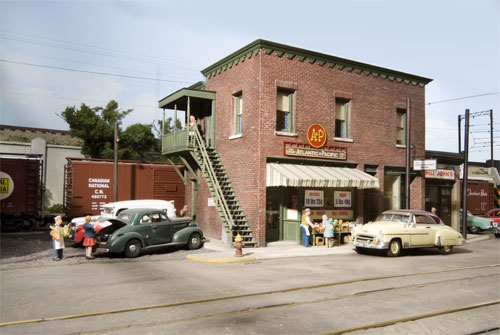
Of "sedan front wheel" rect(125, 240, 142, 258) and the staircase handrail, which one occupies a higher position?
the staircase handrail

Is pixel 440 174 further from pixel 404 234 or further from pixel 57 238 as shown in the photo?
pixel 57 238

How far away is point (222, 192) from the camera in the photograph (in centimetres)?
1914

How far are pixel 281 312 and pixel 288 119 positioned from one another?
41.1 feet

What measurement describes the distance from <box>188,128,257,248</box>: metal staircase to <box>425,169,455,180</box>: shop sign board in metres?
11.7

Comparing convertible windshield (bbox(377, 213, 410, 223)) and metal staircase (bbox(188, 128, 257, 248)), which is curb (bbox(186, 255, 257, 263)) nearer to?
metal staircase (bbox(188, 128, 257, 248))

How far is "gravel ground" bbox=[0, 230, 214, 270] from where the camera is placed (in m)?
13.7

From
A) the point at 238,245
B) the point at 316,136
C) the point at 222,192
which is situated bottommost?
the point at 238,245

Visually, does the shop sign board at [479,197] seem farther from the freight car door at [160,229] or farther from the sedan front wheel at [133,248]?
the sedan front wheel at [133,248]

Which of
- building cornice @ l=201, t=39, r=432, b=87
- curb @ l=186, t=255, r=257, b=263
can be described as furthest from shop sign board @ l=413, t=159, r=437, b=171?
curb @ l=186, t=255, r=257, b=263

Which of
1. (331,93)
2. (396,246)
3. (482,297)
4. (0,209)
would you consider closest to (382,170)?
(331,93)

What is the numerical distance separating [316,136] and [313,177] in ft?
8.83

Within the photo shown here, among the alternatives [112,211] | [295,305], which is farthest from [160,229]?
[295,305]

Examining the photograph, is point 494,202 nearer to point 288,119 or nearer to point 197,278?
point 288,119

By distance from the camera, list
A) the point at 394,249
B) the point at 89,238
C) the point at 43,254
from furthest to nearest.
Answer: the point at 394,249 → the point at 43,254 → the point at 89,238
